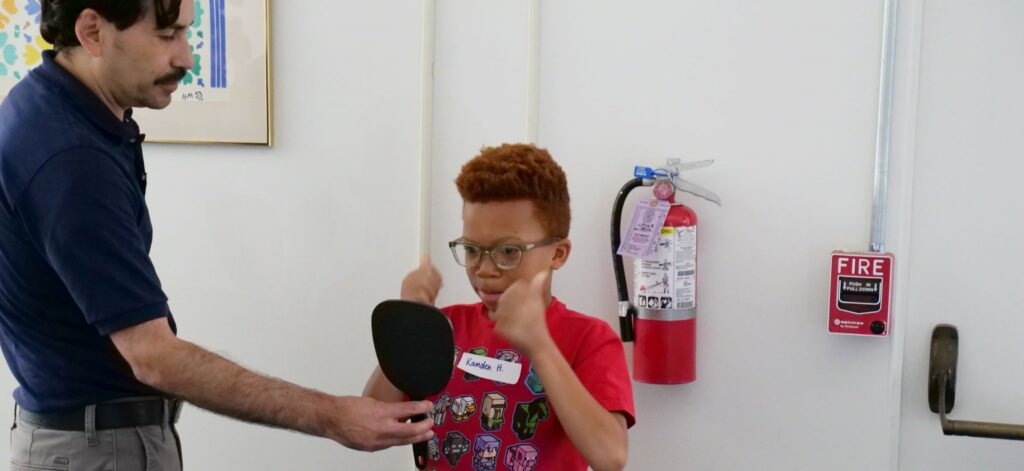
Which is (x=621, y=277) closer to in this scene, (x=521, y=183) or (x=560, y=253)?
(x=560, y=253)

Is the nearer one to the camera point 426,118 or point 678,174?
point 678,174

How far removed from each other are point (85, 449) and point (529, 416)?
0.76 m

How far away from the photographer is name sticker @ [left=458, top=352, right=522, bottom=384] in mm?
1649

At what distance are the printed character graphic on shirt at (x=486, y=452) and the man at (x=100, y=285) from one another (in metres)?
0.19

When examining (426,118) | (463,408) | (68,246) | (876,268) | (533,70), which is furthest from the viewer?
(426,118)

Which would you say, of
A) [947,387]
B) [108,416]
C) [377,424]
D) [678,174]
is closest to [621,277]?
[678,174]

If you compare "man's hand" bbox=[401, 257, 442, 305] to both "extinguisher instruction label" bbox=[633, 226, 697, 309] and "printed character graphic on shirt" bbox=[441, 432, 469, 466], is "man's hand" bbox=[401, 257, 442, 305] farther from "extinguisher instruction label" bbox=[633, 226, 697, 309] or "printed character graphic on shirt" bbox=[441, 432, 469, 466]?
"extinguisher instruction label" bbox=[633, 226, 697, 309]

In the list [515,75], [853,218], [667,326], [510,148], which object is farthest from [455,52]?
[853,218]

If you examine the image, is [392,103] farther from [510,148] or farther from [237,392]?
[237,392]

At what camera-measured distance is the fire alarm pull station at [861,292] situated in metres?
1.96

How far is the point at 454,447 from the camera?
1646 mm

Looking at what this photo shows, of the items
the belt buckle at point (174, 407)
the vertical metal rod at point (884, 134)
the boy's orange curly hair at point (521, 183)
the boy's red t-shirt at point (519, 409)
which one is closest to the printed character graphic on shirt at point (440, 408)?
the boy's red t-shirt at point (519, 409)

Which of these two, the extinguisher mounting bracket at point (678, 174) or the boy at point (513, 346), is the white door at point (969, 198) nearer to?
the extinguisher mounting bracket at point (678, 174)

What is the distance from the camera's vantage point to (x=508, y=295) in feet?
4.79
